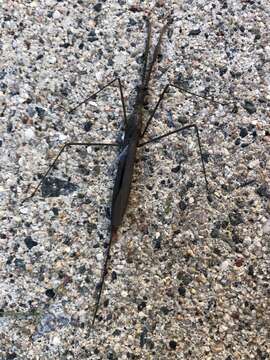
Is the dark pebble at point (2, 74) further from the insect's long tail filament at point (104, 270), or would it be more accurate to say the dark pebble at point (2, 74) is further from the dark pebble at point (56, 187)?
the insect's long tail filament at point (104, 270)

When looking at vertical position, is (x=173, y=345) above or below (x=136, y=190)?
below

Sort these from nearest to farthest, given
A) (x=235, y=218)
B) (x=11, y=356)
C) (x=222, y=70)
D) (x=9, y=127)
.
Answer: (x=11, y=356) → (x=235, y=218) → (x=9, y=127) → (x=222, y=70)

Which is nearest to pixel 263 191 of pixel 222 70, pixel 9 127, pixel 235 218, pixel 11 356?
pixel 235 218

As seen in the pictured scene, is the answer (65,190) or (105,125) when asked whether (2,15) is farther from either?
(65,190)

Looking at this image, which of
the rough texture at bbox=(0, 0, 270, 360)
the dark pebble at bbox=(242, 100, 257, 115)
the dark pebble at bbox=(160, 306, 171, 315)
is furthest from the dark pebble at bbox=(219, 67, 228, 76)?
the dark pebble at bbox=(160, 306, 171, 315)

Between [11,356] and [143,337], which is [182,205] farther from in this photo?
[11,356]

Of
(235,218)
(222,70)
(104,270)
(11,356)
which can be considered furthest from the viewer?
(222,70)

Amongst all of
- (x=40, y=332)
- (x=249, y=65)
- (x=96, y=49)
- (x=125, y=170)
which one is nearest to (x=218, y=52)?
(x=249, y=65)
